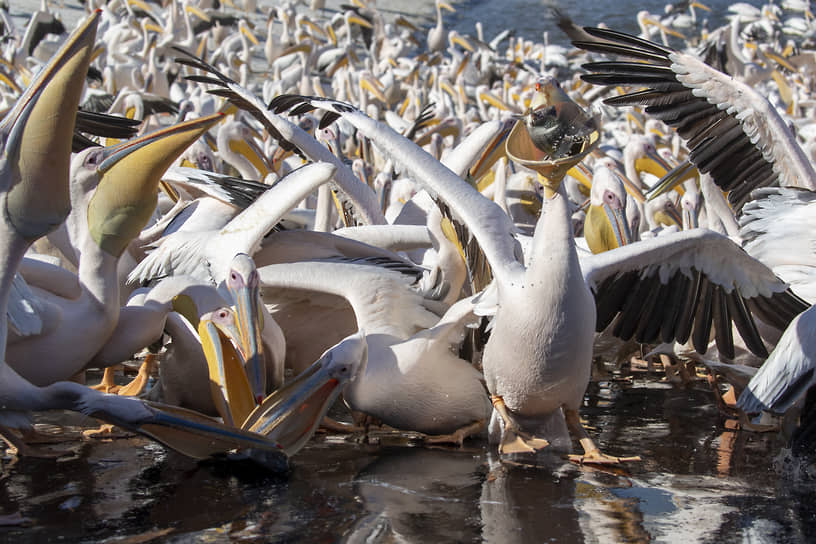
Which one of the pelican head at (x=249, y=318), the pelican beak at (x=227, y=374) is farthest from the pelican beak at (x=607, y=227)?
the pelican beak at (x=227, y=374)

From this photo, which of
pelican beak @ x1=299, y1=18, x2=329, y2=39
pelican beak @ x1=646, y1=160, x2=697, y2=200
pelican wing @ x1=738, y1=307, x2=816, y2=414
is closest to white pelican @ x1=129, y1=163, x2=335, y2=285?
pelican wing @ x1=738, y1=307, x2=816, y2=414

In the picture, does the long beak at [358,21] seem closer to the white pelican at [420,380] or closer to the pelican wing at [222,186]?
the pelican wing at [222,186]

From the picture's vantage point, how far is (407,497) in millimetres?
3449

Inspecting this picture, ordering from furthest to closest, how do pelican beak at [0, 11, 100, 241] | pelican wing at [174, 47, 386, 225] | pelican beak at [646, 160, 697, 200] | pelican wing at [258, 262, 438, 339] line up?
pelican beak at [646, 160, 697, 200], pelican wing at [174, 47, 386, 225], pelican wing at [258, 262, 438, 339], pelican beak at [0, 11, 100, 241]


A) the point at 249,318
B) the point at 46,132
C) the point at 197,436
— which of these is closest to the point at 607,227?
the point at 249,318

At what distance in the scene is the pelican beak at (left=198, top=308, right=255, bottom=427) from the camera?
4109 millimetres

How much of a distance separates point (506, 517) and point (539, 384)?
74 centimetres

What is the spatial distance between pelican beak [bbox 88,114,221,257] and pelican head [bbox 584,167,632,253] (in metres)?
2.92

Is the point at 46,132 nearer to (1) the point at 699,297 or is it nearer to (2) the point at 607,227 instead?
(1) the point at 699,297

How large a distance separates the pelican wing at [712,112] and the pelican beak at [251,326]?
238 cm

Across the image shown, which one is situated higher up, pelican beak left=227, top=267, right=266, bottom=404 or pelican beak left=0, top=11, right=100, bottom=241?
pelican beak left=0, top=11, right=100, bottom=241

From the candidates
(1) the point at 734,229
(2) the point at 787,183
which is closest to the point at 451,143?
(1) the point at 734,229

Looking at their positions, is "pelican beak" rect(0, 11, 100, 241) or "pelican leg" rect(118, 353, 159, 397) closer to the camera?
"pelican beak" rect(0, 11, 100, 241)

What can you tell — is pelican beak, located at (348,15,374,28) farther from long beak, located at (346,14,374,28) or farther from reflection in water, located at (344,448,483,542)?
reflection in water, located at (344,448,483,542)
